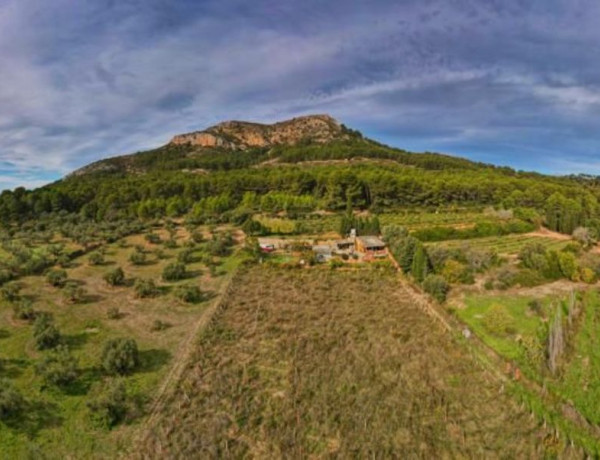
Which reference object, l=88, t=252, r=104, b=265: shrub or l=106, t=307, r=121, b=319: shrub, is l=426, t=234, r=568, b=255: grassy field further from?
l=88, t=252, r=104, b=265: shrub

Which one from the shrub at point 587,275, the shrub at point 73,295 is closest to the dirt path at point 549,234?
the shrub at point 587,275

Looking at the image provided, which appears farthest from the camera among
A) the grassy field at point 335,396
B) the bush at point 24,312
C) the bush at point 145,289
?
the bush at point 145,289

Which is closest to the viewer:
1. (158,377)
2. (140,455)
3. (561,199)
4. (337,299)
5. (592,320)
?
(140,455)

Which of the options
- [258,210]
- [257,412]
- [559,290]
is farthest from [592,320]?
[258,210]

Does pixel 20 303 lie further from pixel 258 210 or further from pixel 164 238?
pixel 258 210

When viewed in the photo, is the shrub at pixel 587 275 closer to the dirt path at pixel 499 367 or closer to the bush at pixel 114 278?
the dirt path at pixel 499 367

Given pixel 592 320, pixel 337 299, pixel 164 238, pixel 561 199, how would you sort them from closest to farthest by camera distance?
1. pixel 592 320
2. pixel 337 299
3. pixel 164 238
4. pixel 561 199
